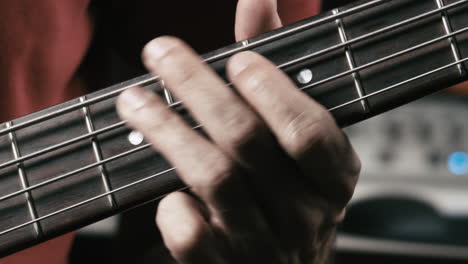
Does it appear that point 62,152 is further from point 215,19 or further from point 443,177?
point 443,177

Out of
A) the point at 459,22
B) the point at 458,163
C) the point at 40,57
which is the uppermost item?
the point at 40,57

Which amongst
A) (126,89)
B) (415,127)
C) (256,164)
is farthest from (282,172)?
(415,127)

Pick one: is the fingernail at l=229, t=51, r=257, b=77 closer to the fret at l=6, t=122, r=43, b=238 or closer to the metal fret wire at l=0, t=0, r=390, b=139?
the metal fret wire at l=0, t=0, r=390, b=139

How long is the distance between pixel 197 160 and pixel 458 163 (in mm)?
735

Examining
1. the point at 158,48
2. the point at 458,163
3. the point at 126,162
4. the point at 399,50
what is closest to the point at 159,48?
the point at 158,48

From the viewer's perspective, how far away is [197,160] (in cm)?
39

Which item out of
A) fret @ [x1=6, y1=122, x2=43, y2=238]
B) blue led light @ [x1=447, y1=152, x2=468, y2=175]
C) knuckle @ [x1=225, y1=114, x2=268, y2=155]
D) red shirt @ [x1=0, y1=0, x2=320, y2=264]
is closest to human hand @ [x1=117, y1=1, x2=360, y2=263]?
knuckle @ [x1=225, y1=114, x2=268, y2=155]

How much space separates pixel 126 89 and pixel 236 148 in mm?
119

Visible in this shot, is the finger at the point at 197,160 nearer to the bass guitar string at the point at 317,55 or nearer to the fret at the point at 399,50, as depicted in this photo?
the bass guitar string at the point at 317,55

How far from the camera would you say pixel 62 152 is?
1.47 feet

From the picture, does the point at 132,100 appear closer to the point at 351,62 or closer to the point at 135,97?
the point at 135,97

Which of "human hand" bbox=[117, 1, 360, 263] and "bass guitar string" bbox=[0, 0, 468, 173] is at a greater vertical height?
"bass guitar string" bbox=[0, 0, 468, 173]

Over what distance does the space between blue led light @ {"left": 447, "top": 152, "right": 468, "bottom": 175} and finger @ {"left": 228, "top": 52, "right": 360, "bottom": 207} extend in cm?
63

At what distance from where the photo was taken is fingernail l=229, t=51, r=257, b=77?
403 mm
